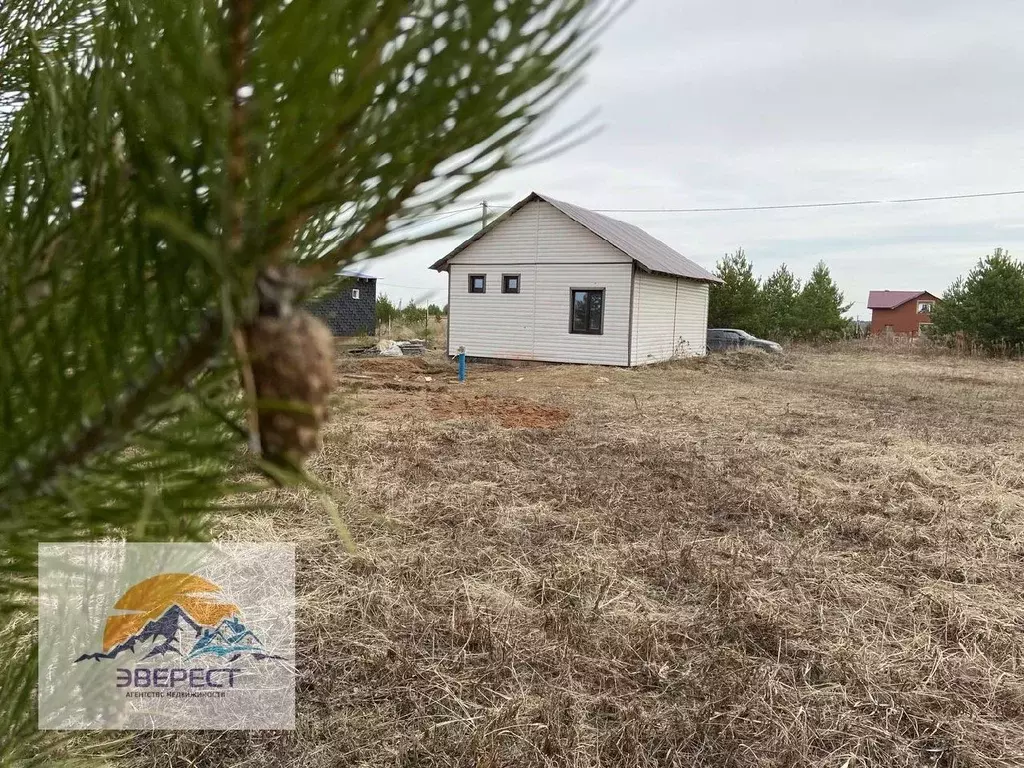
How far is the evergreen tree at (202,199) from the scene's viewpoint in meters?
0.51

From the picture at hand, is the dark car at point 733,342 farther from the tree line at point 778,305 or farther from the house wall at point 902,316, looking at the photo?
the house wall at point 902,316

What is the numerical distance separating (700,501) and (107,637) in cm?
588

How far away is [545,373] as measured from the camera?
1798cm

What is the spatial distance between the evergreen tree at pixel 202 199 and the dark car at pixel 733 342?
26.7 meters

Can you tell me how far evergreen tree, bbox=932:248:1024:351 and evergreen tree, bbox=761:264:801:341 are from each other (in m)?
7.78

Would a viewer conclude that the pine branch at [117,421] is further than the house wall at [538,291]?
No

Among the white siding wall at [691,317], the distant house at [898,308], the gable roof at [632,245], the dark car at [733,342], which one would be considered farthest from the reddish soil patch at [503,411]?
the distant house at [898,308]

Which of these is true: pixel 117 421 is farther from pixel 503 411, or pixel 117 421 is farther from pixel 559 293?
pixel 559 293

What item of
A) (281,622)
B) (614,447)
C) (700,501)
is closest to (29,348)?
(281,622)

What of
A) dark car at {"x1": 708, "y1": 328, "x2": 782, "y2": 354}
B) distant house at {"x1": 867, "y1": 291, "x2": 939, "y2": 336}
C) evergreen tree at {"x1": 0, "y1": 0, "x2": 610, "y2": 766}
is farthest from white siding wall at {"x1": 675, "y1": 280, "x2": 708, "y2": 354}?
distant house at {"x1": 867, "y1": 291, "x2": 939, "y2": 336}

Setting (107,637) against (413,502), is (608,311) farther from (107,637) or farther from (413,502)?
(107,637)

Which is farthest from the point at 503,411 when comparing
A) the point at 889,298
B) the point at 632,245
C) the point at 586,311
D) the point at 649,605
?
the point at 889,298

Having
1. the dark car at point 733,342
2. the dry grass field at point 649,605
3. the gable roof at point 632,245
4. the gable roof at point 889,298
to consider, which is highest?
the gable roof at point 889,298

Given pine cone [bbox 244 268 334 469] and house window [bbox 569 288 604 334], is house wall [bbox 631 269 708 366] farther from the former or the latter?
pine cone [bbox 244 268 334 469]
